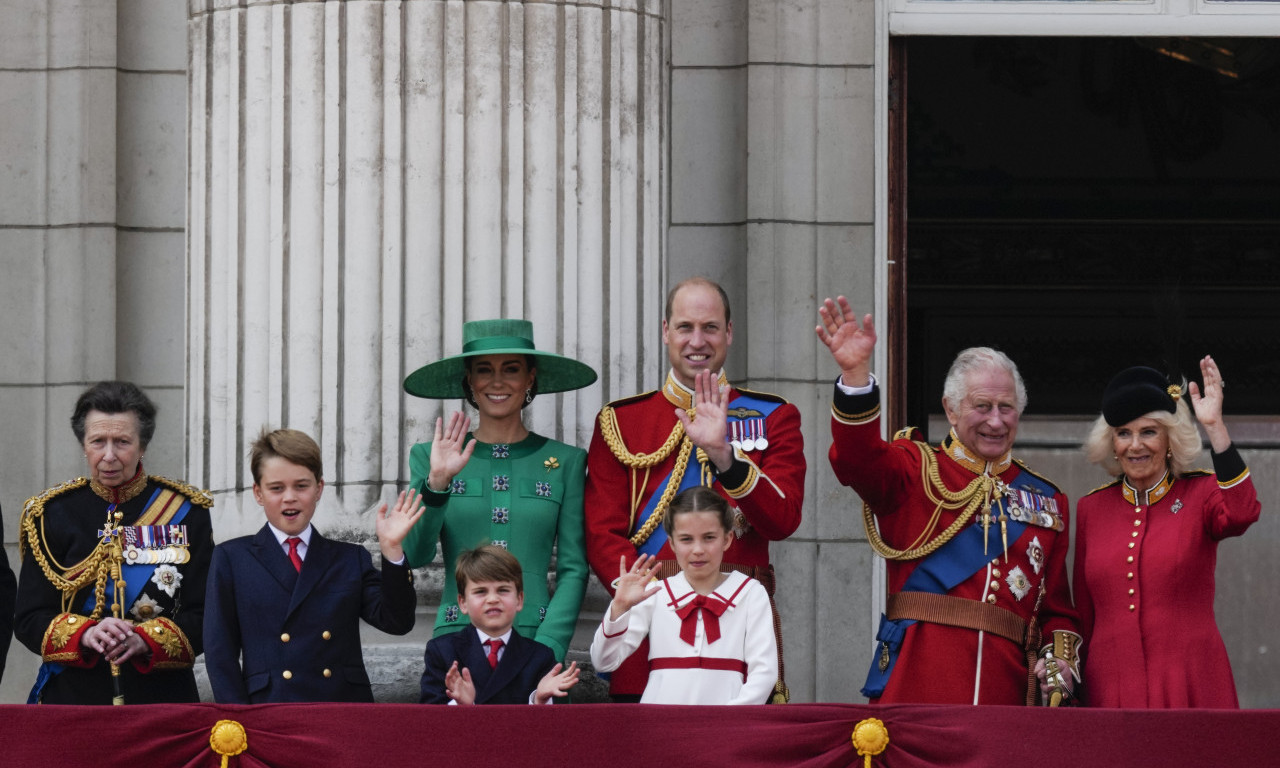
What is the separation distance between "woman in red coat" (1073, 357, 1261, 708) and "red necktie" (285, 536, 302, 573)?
83.9 inches

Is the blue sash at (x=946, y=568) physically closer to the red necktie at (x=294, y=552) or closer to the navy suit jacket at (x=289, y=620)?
the navy suit jacket at (x=289, y=620)

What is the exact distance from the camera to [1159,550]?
18.6ft

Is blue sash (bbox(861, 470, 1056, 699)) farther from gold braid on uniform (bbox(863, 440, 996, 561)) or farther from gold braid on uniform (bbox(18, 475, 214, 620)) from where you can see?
gold braid on uniform (bbox(18, 475, 214, 620))

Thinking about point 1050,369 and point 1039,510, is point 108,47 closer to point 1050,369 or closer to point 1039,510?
point 1039,510

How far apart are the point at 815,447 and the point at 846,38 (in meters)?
1.49

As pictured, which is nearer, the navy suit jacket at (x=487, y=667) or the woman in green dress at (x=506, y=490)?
the navy suit jacket at (x=487, y=667)

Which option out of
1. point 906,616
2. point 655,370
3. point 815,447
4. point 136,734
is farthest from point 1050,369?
point 136,734

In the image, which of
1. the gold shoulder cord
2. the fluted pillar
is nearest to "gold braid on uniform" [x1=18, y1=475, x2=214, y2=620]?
the gold shoulder cord

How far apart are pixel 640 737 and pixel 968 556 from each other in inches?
51.1

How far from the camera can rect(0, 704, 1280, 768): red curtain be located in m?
4.95

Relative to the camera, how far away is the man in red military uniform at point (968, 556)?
575 cm

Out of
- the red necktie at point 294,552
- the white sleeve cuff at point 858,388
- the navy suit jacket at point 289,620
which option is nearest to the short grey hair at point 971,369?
the white sleeve cuff at point 858,388

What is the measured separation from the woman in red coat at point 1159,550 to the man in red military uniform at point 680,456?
85 centimetres

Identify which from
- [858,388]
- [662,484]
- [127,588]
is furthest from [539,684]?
[127,588]
